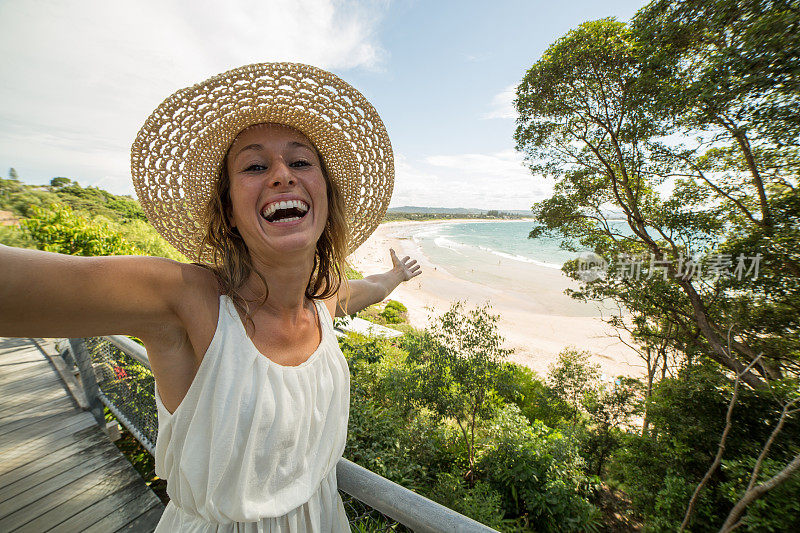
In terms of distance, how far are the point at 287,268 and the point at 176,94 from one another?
37.4 inches

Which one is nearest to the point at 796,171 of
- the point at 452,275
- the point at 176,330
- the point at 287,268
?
the point at 287,268

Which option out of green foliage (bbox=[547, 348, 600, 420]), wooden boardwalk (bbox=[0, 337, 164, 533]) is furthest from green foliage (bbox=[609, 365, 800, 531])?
wooden boardwalk (bbox=[0, 337, 164, 533])

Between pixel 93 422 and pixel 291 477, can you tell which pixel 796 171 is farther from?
pixel 93 422

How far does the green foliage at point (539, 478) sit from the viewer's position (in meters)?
6.71

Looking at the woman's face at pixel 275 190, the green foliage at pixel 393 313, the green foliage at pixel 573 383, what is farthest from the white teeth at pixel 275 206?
the green foliage at pixel 393 313

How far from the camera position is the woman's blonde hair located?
1.31m

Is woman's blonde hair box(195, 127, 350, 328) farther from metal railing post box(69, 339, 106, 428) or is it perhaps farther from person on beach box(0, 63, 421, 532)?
metal railing post box(69, 339, 106, 428)

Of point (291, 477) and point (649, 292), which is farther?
point (649, 292)

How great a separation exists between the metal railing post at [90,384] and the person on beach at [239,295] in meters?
2.99

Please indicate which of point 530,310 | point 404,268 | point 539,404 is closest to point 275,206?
point 404,268

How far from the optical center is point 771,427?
521 centimetres

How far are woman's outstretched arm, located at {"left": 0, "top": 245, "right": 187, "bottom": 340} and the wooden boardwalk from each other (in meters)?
2.73

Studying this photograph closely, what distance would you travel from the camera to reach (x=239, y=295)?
127cm
